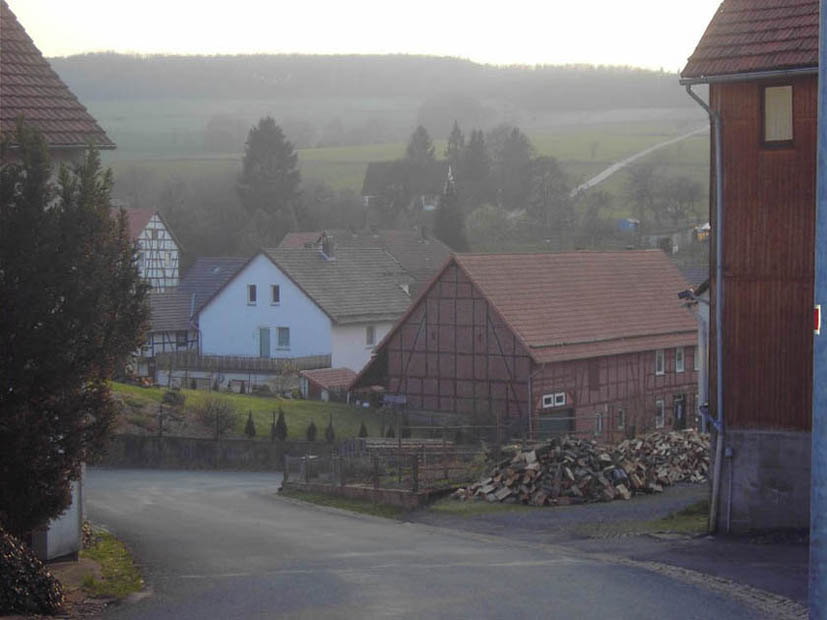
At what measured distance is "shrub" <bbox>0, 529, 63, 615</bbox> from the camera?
1300 centimetres

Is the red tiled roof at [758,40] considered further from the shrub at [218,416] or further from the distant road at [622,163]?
the distant road at [622,163]

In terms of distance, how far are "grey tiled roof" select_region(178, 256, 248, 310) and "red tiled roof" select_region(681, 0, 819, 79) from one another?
202ft

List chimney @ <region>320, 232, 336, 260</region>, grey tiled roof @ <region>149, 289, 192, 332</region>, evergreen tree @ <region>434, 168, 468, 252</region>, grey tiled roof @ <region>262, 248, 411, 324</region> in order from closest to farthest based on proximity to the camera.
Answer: grey tiled roof @ <region>262, 248, 411, 324</region> < chimney @ <region>320, 232, 336, 260</region> < grey tiled roof @ <region>149, 289, 192, 332</region> < evergreen tree @ <region>434, 168, 468, 252</region>

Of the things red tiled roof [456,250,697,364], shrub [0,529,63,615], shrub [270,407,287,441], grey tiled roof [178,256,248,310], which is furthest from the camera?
grey tiled roof [178,256,248,310]

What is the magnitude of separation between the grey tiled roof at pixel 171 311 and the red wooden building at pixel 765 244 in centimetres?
5651

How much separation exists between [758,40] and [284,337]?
159ft

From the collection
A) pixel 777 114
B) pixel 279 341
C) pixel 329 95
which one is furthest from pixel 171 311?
pixel 329 95

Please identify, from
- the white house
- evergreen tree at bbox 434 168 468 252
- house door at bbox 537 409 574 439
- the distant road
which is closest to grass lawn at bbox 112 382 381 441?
house door at bbox 537 409 574 439

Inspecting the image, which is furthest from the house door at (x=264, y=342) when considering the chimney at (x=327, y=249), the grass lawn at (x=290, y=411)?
the grass lawn at (x=290, y=411)

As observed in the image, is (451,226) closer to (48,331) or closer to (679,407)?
(679,407)

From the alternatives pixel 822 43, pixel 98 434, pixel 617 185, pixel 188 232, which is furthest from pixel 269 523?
pixel 617 185

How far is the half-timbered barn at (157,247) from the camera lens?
269 feet

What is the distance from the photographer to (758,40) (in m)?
19.8

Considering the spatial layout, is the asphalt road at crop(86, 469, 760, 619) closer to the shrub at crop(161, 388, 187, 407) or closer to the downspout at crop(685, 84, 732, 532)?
the downspout at crop(685, 84, 732, 532)
